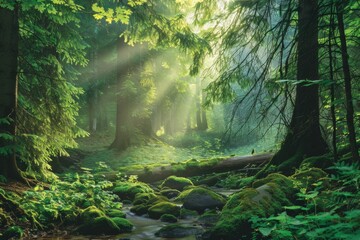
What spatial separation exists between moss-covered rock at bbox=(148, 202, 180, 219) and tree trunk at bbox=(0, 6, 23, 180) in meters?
2.99

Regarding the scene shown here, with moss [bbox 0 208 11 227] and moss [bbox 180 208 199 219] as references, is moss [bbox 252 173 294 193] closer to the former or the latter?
moss [bbox 180 208 199 219]

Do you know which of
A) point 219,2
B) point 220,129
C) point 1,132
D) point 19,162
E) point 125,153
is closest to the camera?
point 1,132

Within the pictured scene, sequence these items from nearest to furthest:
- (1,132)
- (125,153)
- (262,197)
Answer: (262,197) < (1,132) < (125,153)

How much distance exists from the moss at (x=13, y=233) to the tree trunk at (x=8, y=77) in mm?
1796

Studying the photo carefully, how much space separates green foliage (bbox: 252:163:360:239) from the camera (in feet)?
9.33

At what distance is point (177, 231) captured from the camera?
6145mm

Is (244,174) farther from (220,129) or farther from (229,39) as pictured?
(220,129)

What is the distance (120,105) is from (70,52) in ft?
34.2

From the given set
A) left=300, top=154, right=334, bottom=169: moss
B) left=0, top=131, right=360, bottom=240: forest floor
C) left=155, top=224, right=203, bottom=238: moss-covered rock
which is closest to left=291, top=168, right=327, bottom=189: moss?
left=0, top=131, right=360, bottom=240: forest floor

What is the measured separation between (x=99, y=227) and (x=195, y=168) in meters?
7.25

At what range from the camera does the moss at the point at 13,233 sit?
5109mm

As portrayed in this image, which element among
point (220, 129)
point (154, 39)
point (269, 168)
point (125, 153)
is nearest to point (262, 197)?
point (269, 168)

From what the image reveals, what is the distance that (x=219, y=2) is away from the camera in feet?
32.8

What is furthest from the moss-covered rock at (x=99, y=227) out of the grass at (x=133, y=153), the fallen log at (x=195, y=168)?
the grass at (x=133, y=153)
